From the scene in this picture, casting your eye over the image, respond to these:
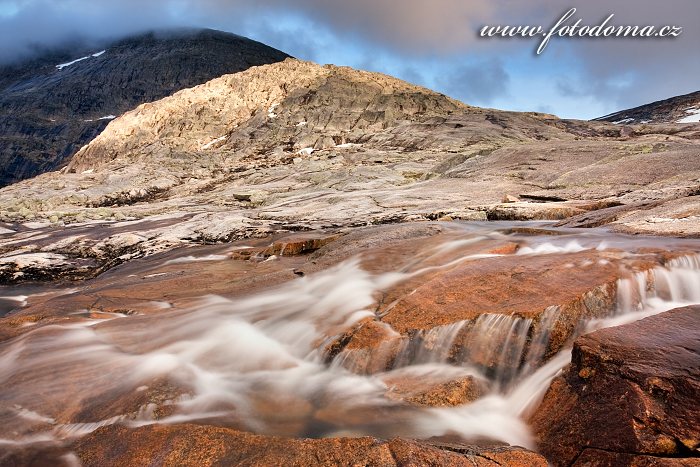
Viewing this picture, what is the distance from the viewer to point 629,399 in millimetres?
3705

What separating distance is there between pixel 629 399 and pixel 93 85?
6958 inches

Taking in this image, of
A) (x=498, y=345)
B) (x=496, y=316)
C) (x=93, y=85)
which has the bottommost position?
(x=498, y=345)

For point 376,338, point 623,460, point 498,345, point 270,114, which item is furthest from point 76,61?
point 623,460

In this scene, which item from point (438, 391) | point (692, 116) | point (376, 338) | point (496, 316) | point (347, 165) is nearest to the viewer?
point (438, 391)

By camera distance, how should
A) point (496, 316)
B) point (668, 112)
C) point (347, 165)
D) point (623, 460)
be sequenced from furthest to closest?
point (668, 112) → point (347, 165) → point (496, 316) → point (623, 460)

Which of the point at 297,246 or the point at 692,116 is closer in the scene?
the point at 297,246

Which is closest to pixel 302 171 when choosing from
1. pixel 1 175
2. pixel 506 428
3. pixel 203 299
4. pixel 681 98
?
pixel 203 299

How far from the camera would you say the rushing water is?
500 centimetres

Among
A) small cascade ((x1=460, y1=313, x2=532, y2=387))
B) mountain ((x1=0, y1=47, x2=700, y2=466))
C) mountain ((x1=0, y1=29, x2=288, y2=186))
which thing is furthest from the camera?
mountain ((x1=0, y1=29, x2=288, y2=186))

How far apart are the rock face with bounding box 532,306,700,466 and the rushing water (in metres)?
0.57


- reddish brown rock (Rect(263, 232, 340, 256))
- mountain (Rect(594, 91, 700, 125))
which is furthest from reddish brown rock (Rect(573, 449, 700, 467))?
mountain (Rect(594, 91, 700, 125))

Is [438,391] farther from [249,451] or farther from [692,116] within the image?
[692,116]

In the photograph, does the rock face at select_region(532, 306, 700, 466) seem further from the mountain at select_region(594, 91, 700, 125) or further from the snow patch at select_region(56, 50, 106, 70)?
the snow patch at select_region(56, 50, 106, 70)

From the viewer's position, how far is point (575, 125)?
5659 centimetres
